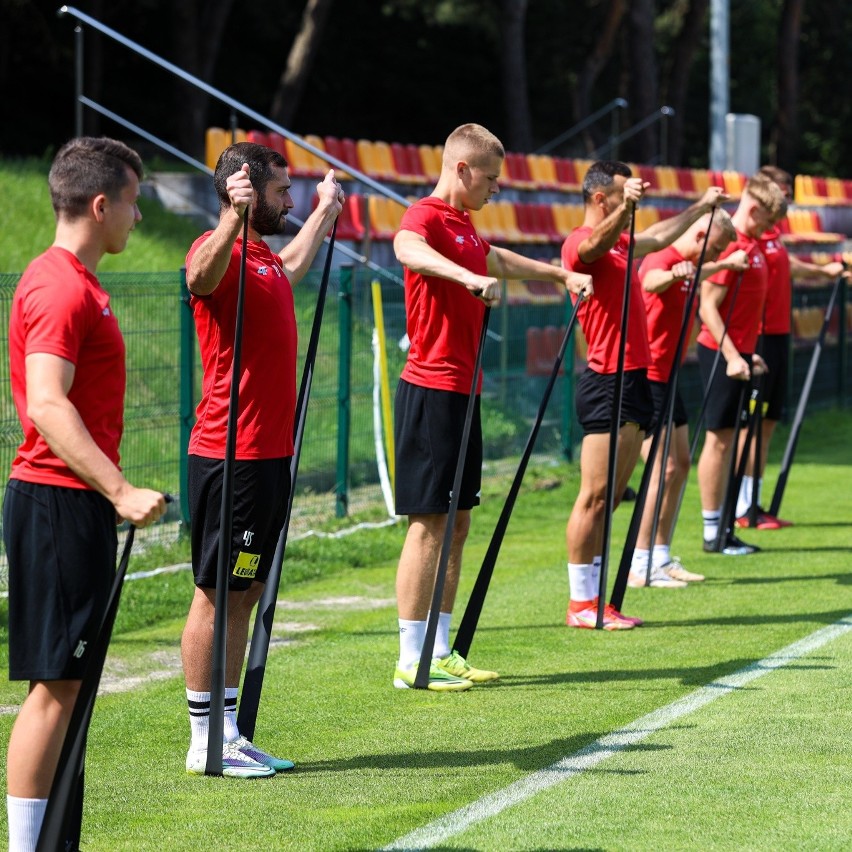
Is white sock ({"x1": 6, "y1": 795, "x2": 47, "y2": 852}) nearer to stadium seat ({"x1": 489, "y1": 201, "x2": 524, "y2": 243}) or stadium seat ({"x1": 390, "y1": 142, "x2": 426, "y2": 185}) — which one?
stadium seat ({"x1": 489, "y1": 201, "x2": 524, "y2": 243})

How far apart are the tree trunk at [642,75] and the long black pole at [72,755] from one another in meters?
33.0

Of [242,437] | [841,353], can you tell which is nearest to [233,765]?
[242,437]

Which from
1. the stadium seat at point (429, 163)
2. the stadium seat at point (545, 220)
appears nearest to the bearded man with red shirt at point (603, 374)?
the stadium seat at point (545, 220)

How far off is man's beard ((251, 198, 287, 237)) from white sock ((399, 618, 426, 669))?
200 cm

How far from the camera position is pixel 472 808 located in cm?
494

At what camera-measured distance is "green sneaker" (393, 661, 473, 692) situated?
21.4 feet

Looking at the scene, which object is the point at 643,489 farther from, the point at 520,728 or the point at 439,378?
the point at 520,728

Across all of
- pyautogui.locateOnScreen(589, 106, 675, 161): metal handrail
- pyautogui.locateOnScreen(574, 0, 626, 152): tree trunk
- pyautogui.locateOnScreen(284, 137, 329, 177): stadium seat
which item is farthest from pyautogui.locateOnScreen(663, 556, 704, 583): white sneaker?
pyautogui.locateOnScreen(574, 0, 626, 152): tree trunk

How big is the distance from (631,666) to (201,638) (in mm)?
2467

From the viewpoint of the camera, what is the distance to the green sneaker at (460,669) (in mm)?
6641

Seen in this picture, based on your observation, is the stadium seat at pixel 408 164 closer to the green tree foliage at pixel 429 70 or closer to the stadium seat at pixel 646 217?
the stadium seat at pixel 646 217

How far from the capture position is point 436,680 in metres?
6.56

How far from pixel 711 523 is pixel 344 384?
2.88 meters

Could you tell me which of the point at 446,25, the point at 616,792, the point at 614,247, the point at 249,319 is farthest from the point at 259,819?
the point at 446,25
